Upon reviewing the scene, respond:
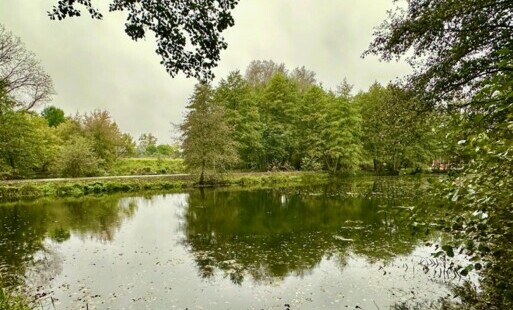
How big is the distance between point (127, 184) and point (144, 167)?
581 inches

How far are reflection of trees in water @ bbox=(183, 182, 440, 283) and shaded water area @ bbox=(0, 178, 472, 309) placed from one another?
0.04m

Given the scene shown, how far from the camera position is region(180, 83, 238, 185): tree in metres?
29.0

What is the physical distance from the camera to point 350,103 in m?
38.8

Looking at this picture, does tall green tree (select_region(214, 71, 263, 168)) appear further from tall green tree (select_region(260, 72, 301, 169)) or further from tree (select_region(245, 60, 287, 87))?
tree (select_region(245, 60, 287, 87))

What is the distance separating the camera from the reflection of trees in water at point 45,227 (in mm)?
9328

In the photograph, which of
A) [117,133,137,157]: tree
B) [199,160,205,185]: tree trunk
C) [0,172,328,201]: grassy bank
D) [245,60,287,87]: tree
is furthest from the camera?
[245,60,287,87]: tree

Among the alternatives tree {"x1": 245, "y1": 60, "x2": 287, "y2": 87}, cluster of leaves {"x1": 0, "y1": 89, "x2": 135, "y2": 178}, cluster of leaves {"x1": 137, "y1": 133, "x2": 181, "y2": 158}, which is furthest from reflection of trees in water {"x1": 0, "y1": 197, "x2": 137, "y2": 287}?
cluster of leaves {"x1": 137, "y1": 133, "x2": 181, "y2": 158}

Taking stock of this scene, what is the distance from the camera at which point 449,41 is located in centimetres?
798

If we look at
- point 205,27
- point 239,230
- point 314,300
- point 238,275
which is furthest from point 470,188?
point 239,230

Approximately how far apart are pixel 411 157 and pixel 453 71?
36686 millimetres

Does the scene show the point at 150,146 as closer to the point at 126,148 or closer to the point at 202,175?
the point at 126,148

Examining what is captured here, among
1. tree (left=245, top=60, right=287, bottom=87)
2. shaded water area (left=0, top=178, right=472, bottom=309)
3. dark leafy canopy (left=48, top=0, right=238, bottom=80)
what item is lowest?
shaded water area (left=0, top=178, right=472, bottom=309)

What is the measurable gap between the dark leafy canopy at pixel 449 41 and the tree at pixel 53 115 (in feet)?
216

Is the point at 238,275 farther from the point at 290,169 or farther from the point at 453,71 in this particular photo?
the point at 290,169
